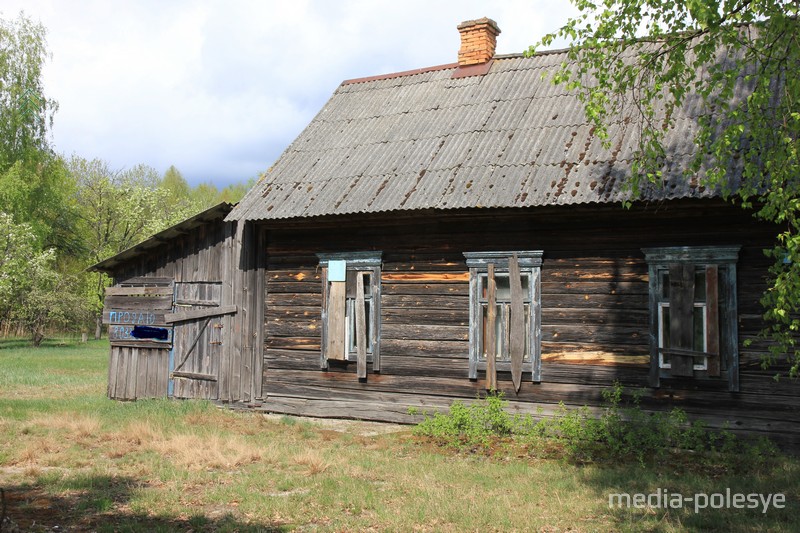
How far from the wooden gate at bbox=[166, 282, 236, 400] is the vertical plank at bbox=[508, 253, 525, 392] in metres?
4.93

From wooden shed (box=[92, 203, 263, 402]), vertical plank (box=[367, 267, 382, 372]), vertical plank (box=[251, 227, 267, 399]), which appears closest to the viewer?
vertical plank (box=[367, 267, 382, 372])

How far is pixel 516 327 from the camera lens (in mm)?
10305

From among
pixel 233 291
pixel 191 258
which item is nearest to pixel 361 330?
pixel 233 291

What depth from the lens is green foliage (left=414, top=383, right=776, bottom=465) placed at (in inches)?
356

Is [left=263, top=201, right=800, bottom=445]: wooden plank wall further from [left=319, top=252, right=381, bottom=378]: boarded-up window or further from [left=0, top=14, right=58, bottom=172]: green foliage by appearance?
[left=0, top=14, right=58, bottom=172]: green foliage

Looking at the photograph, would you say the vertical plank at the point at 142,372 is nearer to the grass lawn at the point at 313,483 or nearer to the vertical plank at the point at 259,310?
the grass lawn at the point at 313,483

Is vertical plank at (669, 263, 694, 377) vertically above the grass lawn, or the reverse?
vertical plank at (669, 263, 694, 377)

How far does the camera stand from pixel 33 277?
3042cm

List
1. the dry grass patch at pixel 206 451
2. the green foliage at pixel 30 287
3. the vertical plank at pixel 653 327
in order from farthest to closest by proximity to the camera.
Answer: the green foliage at pixel 30 287 → the vertical plank at pixel 653 327 → the dry grass patch at pixel 206 451

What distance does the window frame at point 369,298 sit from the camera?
37.7ft

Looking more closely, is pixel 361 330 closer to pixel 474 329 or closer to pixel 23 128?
pixel 474 329

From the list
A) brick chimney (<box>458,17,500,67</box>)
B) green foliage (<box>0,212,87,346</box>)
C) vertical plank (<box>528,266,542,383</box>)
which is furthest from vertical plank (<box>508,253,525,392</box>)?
green foliage (<box>0,212,87,346</box>)

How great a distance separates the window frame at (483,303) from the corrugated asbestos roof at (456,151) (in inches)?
34.2

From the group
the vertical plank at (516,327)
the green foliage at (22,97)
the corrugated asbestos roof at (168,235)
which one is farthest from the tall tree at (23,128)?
the vertical plank at (516,327)
